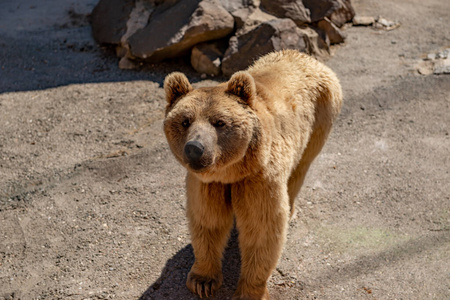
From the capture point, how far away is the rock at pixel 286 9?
838 cm

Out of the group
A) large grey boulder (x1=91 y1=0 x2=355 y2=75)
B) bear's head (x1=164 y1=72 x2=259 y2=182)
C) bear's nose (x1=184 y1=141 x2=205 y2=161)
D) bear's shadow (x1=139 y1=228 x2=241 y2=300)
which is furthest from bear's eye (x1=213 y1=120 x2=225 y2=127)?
large grey boulder (x1=91 y1=0 x2=355 y2=75)

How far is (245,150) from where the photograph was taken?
11.0 feet

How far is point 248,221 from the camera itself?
12.4ft

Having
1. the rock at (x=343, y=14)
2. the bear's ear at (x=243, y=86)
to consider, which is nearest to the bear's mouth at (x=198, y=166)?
the bear's ear at (x=243, y=86)

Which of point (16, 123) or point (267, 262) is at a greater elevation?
point (267, 262)

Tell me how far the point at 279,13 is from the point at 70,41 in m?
3.97

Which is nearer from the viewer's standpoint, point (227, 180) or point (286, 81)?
point (227, 180)

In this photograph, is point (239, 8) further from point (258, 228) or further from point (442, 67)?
point (258, 228)

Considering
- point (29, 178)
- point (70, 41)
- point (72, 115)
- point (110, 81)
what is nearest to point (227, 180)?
point (29, 178)

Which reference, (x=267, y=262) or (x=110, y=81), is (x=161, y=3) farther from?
(x=267, y=262)

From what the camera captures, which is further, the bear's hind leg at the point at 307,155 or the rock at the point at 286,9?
the rock at the point at 286,9

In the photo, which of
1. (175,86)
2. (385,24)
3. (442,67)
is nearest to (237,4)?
(385,24)

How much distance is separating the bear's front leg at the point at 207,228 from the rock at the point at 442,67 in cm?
539

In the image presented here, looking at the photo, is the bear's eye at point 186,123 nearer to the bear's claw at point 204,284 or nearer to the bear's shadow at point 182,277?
the bear's claw at point 204,284
